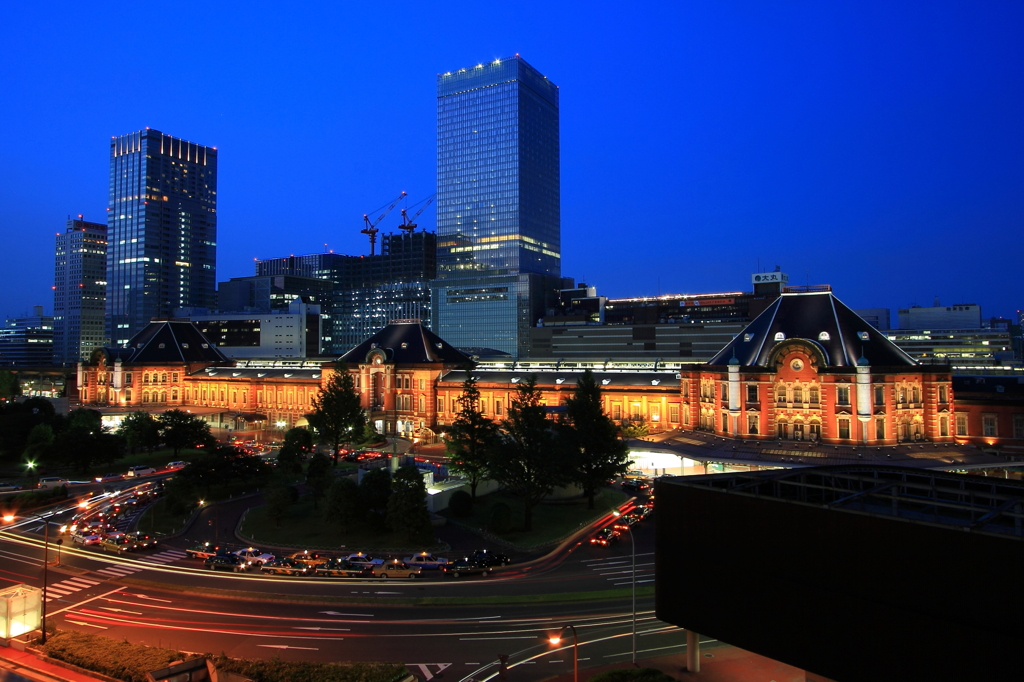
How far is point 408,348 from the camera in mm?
117375

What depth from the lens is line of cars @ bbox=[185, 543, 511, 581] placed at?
49281mm

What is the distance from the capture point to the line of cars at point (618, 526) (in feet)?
184

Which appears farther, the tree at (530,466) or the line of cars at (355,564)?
the tree at (530,466)

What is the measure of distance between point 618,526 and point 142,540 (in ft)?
133

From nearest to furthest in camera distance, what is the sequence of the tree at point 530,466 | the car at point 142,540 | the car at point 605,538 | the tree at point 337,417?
the car at point 605,538
the car at point 142,540
the tree at point 530,466
the tree at point 337,417

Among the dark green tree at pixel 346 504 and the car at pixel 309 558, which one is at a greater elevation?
the dark green tree at pixel 346 504

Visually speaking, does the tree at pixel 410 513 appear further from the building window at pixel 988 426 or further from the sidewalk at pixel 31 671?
the building window at pixel 988 426

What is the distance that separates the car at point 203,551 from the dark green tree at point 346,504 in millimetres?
9351

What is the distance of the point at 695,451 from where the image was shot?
249 ft

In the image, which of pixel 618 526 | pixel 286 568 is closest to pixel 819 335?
pixel 618 526

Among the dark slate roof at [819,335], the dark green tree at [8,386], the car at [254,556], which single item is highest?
the dark slate roof at [819,335]

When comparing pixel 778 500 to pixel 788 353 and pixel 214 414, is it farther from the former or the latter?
pixel 214 414

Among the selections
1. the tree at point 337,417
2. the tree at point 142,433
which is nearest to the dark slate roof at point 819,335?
the tree at point 337,417

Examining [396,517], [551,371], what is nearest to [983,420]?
[551,371]
